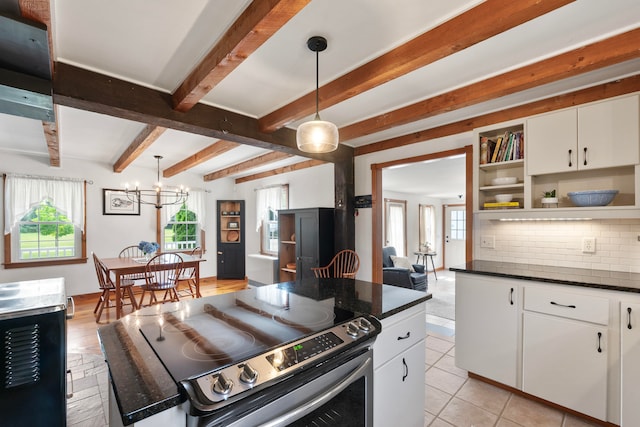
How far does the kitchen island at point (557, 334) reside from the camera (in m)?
1.81

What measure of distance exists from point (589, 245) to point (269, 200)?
4915 millimetres

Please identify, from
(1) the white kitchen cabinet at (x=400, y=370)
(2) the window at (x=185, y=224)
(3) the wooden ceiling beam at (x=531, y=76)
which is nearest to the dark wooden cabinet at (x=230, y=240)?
(2) the window at (x=185, y=224)

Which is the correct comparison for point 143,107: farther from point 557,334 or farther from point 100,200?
point 100,200

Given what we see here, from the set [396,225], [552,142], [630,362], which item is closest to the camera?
[630,362]

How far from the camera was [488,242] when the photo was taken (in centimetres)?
291

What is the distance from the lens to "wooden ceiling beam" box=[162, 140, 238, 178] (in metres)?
3.87

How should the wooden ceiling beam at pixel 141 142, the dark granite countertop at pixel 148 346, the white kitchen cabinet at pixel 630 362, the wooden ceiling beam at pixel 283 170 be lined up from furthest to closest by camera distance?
the wooden ceiling beam at pixel 283 170, the wooden ceiling beam at pixel 141 142, the white kitchen cabinet at pixel 630 362, the dark granite countertop at pixel 148 346

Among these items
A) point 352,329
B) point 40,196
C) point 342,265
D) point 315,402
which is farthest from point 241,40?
point 40,196

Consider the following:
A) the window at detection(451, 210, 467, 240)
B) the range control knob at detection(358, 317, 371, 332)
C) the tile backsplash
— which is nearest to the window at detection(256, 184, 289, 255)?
the tile backsplash

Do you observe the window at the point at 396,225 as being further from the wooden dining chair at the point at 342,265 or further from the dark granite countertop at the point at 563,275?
the dark granite countertop at the point at 563,275

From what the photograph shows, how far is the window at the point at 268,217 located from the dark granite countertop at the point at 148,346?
3.95 metres

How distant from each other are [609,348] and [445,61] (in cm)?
212

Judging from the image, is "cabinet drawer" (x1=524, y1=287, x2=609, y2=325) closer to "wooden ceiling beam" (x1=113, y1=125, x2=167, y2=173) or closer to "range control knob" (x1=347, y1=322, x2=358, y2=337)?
"range control knob" (x1=347, y1=322, x2=358, y2=337)

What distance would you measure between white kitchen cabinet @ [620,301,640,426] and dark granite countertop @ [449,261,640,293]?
0.14 meters
